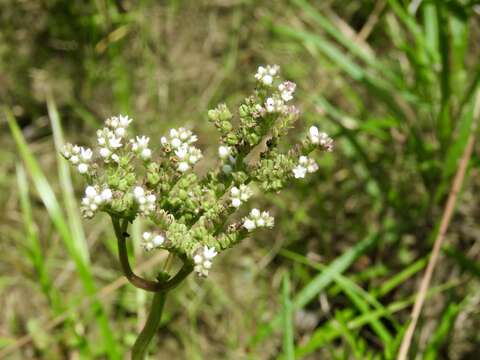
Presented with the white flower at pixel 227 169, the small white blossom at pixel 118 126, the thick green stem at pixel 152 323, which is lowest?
the thick green stem at pixel 152 323

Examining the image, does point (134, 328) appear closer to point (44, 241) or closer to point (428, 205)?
point (44, 241)

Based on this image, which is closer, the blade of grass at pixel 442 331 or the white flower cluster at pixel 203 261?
the white flower cluster at pixel 203 261

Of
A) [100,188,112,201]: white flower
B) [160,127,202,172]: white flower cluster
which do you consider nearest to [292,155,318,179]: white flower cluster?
[160,127,202,172]: white flower cluster

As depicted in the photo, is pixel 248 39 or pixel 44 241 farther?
pixel 248 39

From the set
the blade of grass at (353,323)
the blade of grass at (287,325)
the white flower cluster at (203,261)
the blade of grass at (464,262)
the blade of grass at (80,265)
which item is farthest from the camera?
the blade of grass at (464,262)

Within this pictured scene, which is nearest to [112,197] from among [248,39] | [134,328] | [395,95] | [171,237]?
[171,237]

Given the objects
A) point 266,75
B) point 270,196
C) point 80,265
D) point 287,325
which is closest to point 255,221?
point 266,75

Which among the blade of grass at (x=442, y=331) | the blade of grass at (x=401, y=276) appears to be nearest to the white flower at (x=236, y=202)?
the blade of grass at (x=442, y=331)

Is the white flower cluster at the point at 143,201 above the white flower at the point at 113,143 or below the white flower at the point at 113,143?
below

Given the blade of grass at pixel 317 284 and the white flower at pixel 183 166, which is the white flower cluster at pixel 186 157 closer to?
the white flower at pixel 183 166
